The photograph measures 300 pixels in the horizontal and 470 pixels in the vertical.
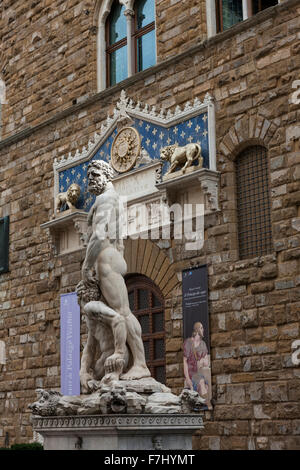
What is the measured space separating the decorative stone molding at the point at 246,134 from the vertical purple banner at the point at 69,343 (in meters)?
4.51

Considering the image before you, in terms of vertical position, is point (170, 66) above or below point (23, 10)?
below

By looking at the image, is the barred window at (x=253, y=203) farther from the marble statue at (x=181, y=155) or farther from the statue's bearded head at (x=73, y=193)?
the statue's bearded head at (x=73, y=193)

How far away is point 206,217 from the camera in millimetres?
12703

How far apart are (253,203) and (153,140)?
2.56m

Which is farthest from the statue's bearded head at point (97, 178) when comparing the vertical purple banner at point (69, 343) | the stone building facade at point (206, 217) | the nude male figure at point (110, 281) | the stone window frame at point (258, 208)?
the vertical purple banner at point (69, 343)

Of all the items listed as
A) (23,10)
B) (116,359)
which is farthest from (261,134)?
(23,10)

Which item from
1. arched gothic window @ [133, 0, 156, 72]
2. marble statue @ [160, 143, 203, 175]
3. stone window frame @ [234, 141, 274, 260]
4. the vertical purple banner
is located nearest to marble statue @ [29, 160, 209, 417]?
stone window frame @ [234, 141, 274, 260]

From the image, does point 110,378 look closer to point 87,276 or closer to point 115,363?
point 115,363

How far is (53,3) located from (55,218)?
198 inches

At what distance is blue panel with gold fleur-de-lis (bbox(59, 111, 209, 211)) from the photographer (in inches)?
512

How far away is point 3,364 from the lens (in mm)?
17109

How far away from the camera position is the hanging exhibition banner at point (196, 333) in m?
12.2

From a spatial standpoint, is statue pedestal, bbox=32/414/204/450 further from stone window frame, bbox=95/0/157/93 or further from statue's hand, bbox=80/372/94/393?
stone window frame, bbox=95/0/157/93
